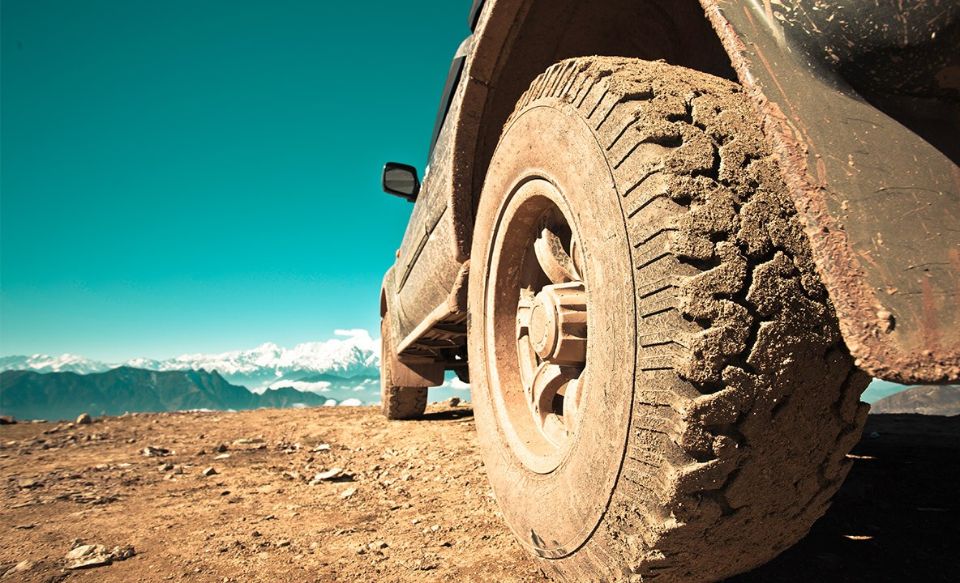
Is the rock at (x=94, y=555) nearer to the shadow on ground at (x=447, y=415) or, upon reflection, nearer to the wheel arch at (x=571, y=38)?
the wheel arch at (x=571, y=38)

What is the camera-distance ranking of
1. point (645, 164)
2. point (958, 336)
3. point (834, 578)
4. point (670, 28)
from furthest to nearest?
point (670, 28) < point (834, 578) < point (645, 164) < point (958, 336)

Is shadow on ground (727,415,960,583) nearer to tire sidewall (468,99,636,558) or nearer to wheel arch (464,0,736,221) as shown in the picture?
tire sidewall (468,99,636,558)

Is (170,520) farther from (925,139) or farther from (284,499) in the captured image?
(925,139)

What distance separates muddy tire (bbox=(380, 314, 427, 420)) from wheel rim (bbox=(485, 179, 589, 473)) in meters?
3.36

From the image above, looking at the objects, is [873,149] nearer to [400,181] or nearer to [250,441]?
[400,181]

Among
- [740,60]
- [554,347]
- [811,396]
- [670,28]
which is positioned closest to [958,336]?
[811,396]

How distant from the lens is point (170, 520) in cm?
253

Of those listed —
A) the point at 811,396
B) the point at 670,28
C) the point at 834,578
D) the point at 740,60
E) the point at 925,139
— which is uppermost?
the point at 670,28

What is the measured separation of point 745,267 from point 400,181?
10.8 ft

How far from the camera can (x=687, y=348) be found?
0.99m

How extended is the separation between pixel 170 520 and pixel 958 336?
2.86 metres

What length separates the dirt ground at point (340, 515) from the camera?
6.03 ft

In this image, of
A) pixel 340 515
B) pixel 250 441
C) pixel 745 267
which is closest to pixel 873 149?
pixel 745 267

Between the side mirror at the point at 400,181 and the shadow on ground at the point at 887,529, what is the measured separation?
3040mm
